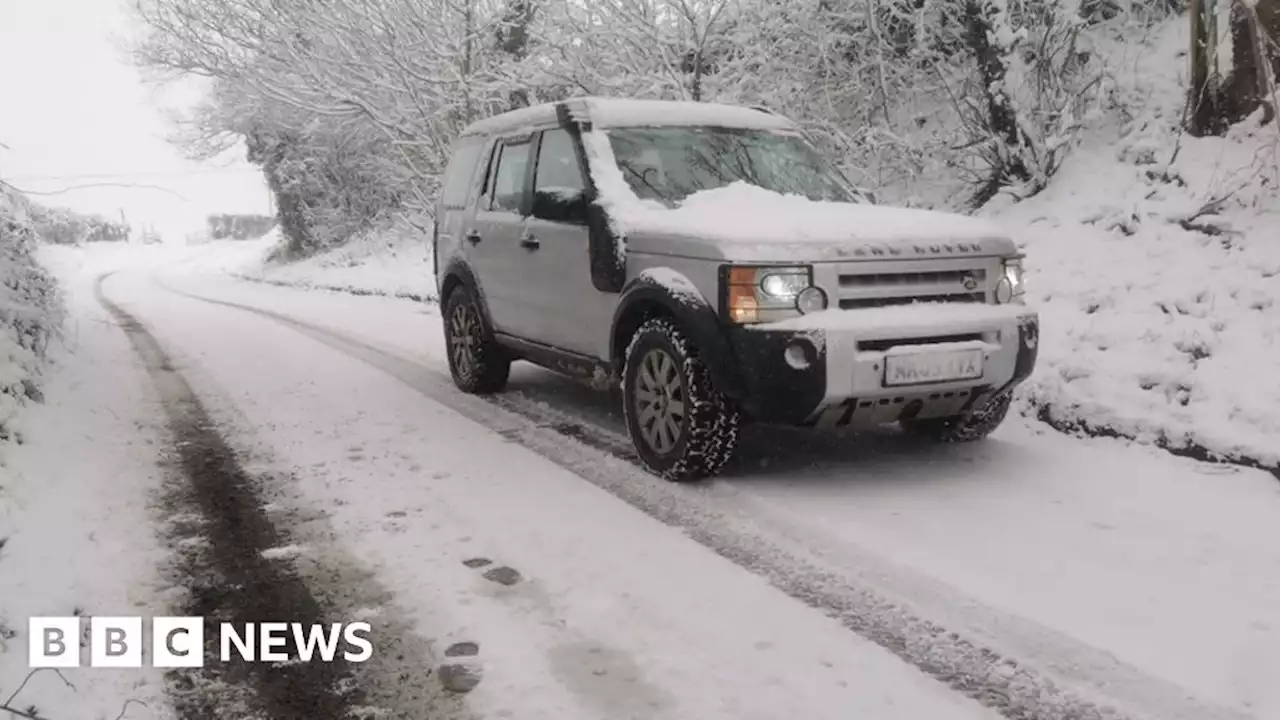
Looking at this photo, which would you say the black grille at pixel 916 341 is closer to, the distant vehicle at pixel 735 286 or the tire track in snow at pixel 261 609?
the distant vehicle at pixel 735 286

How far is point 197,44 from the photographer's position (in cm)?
1705

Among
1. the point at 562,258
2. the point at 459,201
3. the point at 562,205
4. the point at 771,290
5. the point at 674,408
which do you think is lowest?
the point at 674,408

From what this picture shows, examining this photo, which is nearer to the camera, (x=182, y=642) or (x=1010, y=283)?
(x=182, y=642)

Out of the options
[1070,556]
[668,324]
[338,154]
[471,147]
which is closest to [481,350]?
[471,147]

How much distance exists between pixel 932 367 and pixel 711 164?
6.29ft

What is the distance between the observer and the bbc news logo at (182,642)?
2939mm

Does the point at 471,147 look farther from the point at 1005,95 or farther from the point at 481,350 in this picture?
the point at 1005,95

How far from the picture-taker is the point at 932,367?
14.1 feet

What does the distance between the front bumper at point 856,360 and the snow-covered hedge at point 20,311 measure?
409 cm

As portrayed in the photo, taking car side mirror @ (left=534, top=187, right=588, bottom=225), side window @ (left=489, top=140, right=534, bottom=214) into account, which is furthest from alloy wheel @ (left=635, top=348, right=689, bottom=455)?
side window @ (left=489, top=140, right=534, bottom=214)

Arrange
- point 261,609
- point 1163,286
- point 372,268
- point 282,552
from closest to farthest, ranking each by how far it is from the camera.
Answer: point 261,609, point 282,552, point 1163,286, point 372,268

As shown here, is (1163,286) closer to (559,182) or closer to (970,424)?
(970,424)

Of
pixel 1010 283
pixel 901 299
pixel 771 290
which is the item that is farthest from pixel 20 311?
pixel 1010 283

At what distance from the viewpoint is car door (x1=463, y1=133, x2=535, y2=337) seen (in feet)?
20.4
